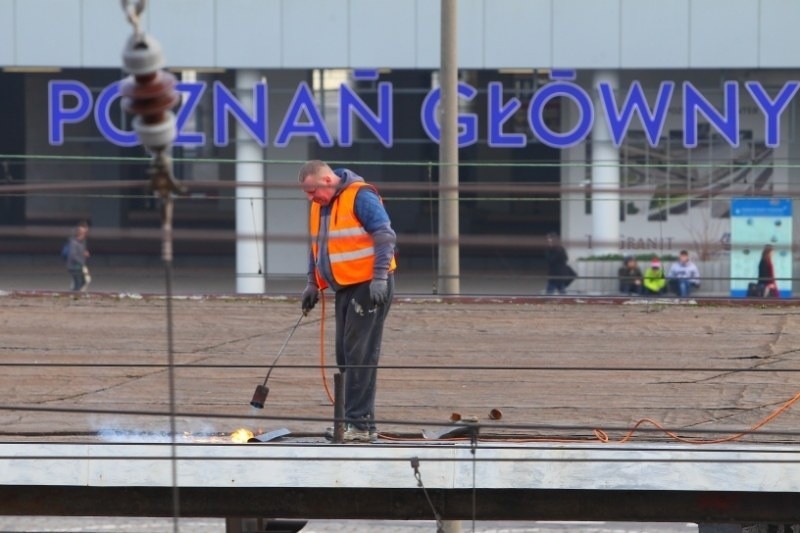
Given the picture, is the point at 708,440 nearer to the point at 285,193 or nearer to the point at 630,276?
the point at 630,276

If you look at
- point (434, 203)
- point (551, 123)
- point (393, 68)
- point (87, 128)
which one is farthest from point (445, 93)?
point (87, 128)

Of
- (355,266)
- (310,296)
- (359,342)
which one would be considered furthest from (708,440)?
(310,296)

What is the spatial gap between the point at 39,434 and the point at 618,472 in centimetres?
340

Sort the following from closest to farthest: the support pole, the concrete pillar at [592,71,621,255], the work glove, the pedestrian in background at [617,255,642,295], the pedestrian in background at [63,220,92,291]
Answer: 1. the work glove
2. the support pole
3. the pedestrian in background at [617,255,642,295]
4. the pedestrian in background at [63,220,92,291]
5. the concrete pillar at [592,71,621,255]

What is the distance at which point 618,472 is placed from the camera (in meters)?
6.59

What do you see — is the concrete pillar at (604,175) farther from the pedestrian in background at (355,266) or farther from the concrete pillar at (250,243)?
the pedestrian in background at (355,266)

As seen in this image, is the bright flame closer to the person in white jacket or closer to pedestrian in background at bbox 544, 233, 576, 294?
pedestrian in background at bbox 544, 233, 576, 294

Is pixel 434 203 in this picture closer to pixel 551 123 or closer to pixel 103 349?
pixel 103 349

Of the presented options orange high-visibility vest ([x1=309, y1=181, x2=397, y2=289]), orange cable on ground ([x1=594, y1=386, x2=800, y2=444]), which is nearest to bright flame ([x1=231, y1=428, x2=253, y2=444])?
orange high-visibility vest ([x1=309, y1=181, x2=397, y2=289])

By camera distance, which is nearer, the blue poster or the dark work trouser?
the dark work trouser

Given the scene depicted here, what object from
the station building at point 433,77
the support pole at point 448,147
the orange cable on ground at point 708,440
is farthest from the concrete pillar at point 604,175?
the orange cable on ground at point 708,440

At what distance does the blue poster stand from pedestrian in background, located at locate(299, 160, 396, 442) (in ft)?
23.9

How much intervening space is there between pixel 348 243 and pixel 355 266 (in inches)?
5.6

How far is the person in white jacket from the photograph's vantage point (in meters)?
14.9
